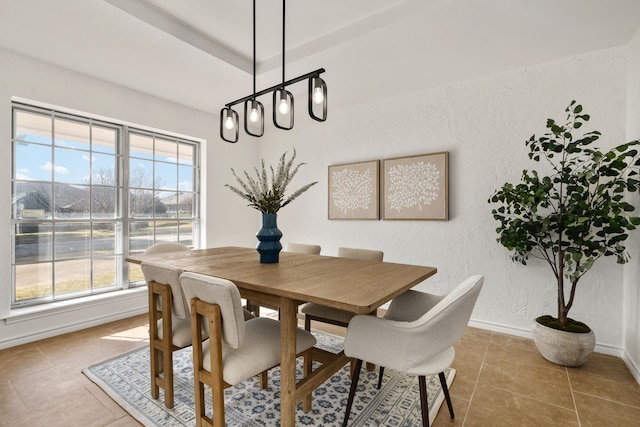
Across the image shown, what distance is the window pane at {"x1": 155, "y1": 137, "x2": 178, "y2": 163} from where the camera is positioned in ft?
12.9

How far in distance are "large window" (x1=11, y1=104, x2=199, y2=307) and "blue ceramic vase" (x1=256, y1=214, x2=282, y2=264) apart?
2343 millimetres

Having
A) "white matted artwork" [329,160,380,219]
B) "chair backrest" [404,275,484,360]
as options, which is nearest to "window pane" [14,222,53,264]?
"white matted artwork" [329,160,380,219]

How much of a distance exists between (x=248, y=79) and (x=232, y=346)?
276 cm

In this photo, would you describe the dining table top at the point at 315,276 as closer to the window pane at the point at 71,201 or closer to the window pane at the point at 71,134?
the window pane at the point at 71,201

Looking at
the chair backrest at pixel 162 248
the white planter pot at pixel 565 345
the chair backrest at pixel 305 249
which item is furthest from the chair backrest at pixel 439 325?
the chair backrest at pixel 162 248

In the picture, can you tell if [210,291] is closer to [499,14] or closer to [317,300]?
[317,300]

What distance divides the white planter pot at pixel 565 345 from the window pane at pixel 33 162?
479 cm

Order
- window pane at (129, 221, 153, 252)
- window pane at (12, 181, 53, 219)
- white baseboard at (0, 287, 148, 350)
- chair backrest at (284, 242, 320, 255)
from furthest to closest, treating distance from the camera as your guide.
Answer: window pane at (129, 221, 153, 252) → chair backrest at (284, 242, 320, 255) → window pane at (12, 181, 53, 219) → white baseboard at (0, 287, 148, 350)

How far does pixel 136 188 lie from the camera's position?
3.68 m

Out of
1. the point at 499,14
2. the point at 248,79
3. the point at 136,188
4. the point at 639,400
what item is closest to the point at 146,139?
the point at 136,188

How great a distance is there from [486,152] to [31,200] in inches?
181

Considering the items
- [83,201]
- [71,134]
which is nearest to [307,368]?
[83,201]

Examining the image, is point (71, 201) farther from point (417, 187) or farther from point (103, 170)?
point (417, 187)

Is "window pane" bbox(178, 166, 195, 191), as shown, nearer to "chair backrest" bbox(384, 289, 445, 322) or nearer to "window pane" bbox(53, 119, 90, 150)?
"window pane" bbox(53, 119, 90, 150)
